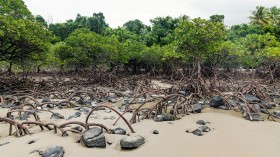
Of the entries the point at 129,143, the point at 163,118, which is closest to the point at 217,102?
the point at 163,118

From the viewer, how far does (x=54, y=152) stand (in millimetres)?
3955

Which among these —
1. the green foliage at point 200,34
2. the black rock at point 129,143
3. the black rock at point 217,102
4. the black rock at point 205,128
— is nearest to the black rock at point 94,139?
the black rock at point 129,143

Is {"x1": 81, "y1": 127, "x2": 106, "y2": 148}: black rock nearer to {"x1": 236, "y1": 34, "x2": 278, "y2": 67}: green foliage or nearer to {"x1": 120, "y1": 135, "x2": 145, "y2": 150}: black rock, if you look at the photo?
{"x1": 120, "y1": 135, "x2": 145, "y2": 150}: black rock

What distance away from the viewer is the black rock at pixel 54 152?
154 inches

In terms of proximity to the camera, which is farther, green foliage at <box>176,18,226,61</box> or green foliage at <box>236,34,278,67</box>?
green foliage at <box>236,34,278,67</box>

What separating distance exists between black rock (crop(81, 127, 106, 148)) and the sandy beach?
9 cm

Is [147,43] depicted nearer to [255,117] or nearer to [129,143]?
[255,117]

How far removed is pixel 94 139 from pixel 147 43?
26630 millimetres

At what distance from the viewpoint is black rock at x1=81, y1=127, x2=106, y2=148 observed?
4281 mm

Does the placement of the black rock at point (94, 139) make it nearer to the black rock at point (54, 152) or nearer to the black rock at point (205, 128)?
the black rock at point (54, 152)

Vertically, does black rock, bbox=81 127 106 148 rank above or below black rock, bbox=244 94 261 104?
below

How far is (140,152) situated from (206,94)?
585 centimetres

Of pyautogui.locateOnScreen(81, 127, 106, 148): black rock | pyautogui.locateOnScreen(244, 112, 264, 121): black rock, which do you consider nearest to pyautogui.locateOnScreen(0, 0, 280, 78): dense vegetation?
pyautogui.locateOnScreen(244, 112, 264, 121): black rock

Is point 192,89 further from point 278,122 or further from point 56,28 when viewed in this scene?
point 56,28
